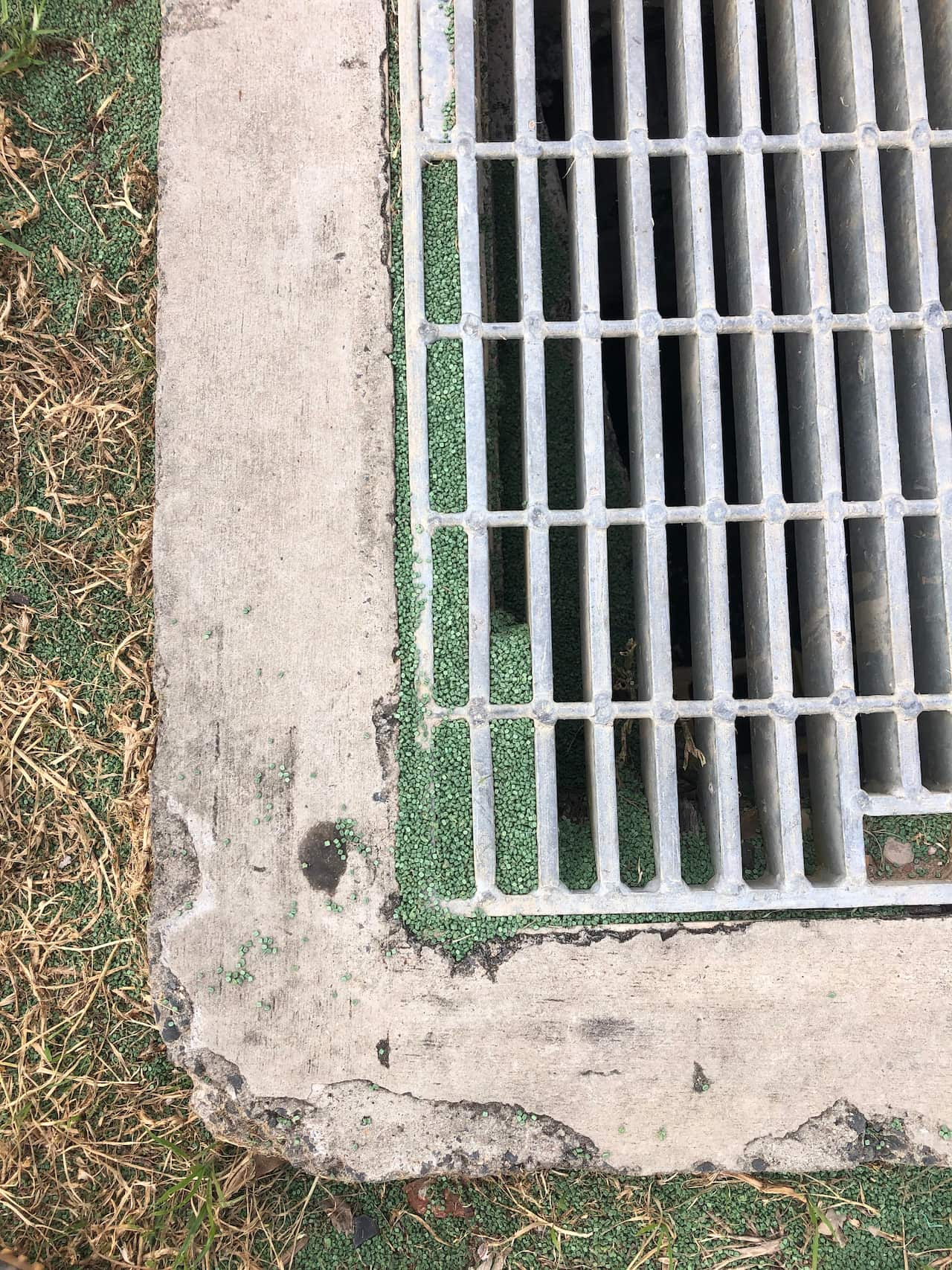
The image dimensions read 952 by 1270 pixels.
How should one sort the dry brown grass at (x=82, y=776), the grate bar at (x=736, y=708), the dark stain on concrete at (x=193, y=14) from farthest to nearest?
1. the dry brown grass at (x=82, y=776)
2. the dark stain on concrete at (x=193, y=14)
3. the grate bar at (x=736, y=708)

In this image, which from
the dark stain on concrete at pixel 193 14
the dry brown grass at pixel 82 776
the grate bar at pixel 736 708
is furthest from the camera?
the dry brown grass at pixel 82 776

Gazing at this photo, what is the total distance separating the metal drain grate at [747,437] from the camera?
232 cm

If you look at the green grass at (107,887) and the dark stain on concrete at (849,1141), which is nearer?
the dark stain on concrete at (849,1141)

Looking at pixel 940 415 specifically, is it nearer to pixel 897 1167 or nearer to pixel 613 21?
pixel 613 21

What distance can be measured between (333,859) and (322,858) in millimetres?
30

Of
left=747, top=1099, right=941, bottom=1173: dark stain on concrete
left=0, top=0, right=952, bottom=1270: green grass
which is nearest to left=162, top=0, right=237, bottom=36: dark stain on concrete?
left=0, top=0, right=952, bottom=1270: green grass

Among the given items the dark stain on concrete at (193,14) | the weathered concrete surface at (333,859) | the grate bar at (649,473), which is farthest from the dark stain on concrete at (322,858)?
the dark stain on concrete at (193,14)

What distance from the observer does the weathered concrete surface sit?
2.33m

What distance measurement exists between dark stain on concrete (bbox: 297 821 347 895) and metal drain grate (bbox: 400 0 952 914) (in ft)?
1.08

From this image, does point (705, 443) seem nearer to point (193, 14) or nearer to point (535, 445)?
point (535, 445)

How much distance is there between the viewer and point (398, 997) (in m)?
2.36

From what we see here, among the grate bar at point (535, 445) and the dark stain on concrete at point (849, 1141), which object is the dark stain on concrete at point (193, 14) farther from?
the dark stain on concrete at point (849, 1141)

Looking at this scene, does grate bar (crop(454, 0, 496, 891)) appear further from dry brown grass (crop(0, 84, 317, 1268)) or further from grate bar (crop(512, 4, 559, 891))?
dry brown grass (crop(0, 84, 317, 1268))

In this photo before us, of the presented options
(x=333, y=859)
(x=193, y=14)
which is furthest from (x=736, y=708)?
(x=193, y=14)
